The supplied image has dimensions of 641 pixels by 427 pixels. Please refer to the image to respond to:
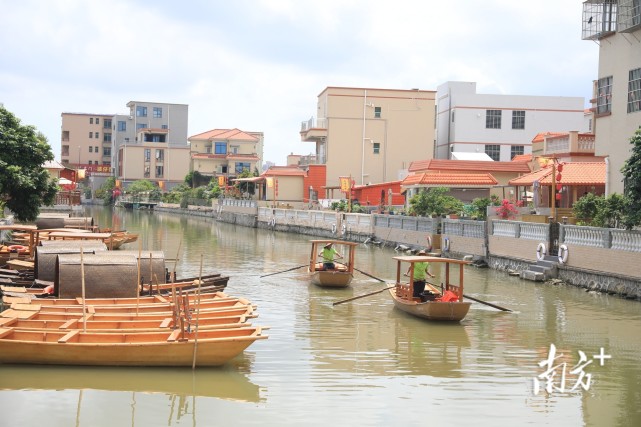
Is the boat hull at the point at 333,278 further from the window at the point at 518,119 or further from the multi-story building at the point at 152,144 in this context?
the multi-story building at the point at 152,144

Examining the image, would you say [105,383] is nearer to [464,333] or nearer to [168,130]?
[464,333]

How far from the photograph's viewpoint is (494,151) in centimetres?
7156

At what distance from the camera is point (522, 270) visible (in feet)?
101

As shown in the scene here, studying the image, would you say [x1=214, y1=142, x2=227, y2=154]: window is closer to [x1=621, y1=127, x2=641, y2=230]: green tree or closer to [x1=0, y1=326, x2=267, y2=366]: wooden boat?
[x1=621, y1=127, x2=641, y2=230]: green tree

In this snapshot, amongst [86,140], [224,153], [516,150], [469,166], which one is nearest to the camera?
[469,166]

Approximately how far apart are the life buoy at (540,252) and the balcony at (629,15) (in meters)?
8.24

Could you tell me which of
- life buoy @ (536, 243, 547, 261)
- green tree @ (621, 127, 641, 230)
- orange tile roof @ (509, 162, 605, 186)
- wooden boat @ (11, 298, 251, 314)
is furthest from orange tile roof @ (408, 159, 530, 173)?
wooden boat @ (11, 298, 251, 314)

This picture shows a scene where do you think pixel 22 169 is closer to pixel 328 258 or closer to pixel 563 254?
pixel 328 258

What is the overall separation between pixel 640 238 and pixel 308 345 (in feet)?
37.2

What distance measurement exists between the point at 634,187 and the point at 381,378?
40.6ft

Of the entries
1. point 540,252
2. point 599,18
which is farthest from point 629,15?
point 540,252

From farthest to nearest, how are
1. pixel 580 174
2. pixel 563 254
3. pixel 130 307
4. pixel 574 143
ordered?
pixel 574 143
pixel 580 174
pixel 563 254
pixel 130 307

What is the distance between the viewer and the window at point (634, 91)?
29.8 metres

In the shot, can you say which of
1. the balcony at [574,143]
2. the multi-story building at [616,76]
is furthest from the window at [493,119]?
the multi-story building at [616,76]
